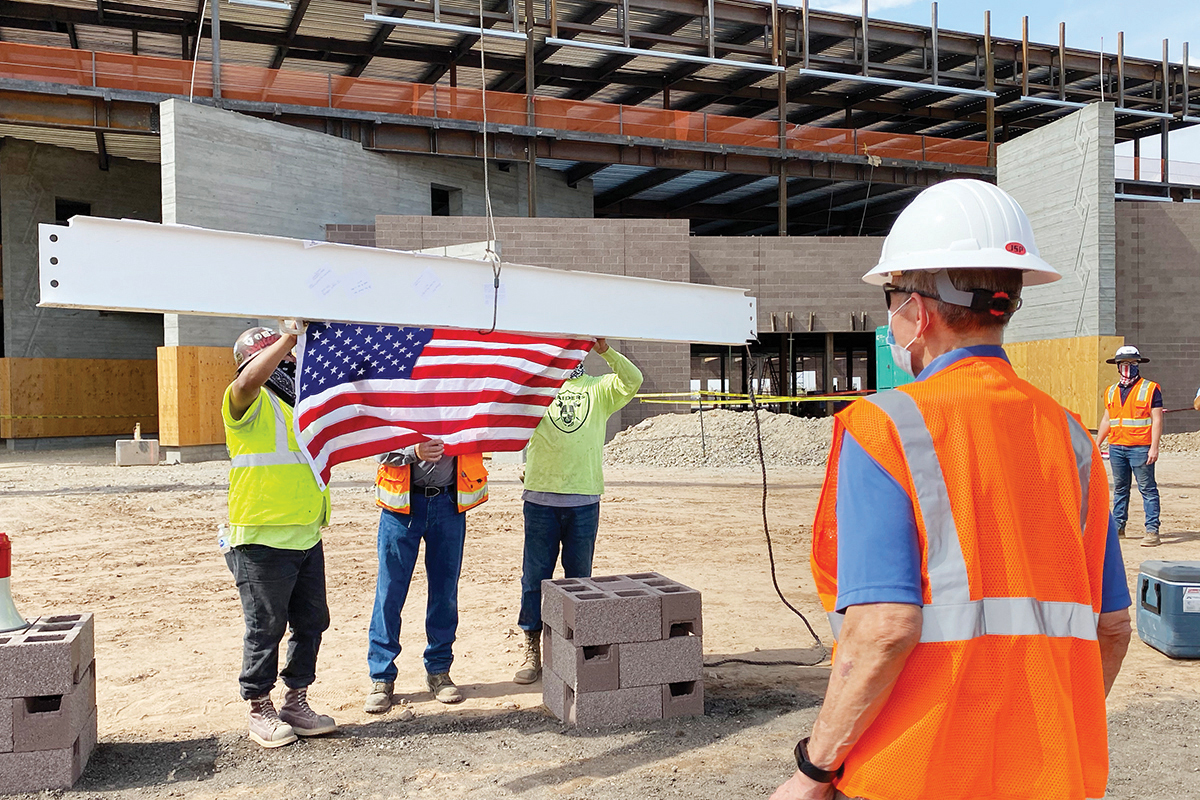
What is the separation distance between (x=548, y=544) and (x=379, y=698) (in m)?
1.37

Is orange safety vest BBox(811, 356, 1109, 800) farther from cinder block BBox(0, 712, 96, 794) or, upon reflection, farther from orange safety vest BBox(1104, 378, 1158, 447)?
orange safety vest BBox(1104, 378, 1158, 447)

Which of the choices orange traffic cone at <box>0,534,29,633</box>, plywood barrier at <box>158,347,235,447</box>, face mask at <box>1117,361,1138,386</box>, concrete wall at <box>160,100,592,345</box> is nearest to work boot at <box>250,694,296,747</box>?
orange traffic cone at <box>0,534,29,633</box>

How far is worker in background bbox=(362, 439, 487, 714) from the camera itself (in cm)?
525

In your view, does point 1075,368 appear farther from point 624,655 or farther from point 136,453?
point 136,453

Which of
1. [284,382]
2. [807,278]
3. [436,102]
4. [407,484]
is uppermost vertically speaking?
[436,102]

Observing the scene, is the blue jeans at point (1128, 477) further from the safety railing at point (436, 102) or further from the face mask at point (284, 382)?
the safety railing at point (436, 102)

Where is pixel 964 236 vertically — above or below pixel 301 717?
above

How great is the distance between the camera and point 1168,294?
2402 centimetres

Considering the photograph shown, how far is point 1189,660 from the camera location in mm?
6203

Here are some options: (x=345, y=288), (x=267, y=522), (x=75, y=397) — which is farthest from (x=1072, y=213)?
(x=75, y=397)

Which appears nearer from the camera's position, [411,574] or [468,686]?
[411,574]

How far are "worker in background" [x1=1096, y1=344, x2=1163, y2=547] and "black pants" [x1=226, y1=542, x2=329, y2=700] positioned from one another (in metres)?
9.00

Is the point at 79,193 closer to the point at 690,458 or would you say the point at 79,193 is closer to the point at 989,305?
the point at 690,458

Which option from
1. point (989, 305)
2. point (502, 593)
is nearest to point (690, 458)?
point (502, 593)
